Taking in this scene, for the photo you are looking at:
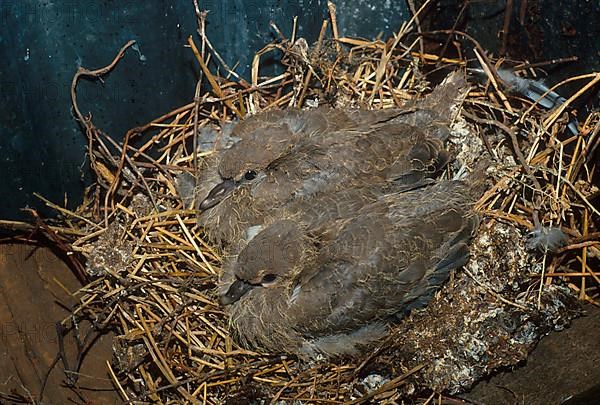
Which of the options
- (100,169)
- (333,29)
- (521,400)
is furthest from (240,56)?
(521,400)

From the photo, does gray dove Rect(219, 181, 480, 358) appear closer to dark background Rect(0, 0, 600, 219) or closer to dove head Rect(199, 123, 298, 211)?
dove head Rect(199, 123, 298, 211)

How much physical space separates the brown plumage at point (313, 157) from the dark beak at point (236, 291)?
21 centimetres

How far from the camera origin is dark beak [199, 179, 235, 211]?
2.85 meters

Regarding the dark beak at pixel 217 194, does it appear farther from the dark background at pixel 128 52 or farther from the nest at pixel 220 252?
the dark background at pixel 128 52

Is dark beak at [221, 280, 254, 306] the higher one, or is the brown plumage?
the brown plumage

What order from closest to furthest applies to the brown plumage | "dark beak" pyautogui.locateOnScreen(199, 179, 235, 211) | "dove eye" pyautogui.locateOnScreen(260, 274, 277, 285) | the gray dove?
the gray dove, "dove eye" pyautogui.locateOnScreen(260, 274, 277, 285), the brown plumage, "dark beak" pyautogui.locateOnScreen(199, 179, 235, 211)

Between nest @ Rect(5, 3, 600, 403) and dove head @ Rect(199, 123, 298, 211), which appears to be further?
dove head @ Rect(199, 123, 298, 211)

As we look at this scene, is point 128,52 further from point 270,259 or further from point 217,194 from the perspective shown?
point 270,259

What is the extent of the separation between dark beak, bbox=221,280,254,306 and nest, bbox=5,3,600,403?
120 millimetres

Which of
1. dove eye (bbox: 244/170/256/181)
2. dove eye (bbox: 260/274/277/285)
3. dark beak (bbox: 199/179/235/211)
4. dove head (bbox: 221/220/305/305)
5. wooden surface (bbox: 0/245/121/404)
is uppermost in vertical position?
dove eye (bbox: 244/170/256/181)

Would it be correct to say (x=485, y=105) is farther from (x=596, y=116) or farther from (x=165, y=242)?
(x=165, y=242)

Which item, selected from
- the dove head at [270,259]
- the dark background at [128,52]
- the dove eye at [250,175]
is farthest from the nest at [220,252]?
the dove eye at [250,175]

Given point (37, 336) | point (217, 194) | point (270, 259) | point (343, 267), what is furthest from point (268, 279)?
point (37, 336)

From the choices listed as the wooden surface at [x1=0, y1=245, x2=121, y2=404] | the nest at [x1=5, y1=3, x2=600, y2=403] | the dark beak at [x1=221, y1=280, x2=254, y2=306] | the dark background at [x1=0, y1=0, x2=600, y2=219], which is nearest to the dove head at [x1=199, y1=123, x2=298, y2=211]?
the nest at [x1=5, y1=3, x2=600, y2=403]
